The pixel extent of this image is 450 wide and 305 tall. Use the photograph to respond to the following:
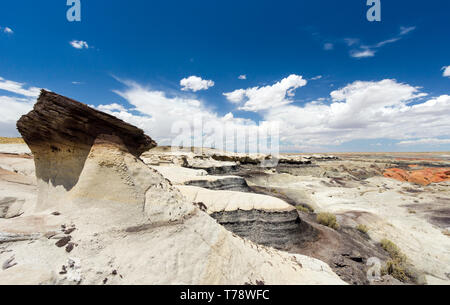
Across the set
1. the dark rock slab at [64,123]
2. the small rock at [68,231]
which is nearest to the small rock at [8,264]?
the small rock at [68,231]

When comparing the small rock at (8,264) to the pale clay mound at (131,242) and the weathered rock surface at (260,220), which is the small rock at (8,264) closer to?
the pale clay mound at (131,242)

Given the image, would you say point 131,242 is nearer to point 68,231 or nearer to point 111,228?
point 111,228

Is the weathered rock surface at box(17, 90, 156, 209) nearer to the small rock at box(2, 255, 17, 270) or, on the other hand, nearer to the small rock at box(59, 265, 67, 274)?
the small rock at box(2, 255, 17, 270)

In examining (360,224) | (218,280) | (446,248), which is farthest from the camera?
(360,224)

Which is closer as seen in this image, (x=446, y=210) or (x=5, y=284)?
(x=5, y=284)

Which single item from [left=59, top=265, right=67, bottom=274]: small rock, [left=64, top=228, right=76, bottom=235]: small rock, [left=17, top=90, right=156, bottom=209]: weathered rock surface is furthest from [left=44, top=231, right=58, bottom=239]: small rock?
[left=17, top=90, right=156, bottom=209]: weathered rock surface

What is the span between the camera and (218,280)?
3566 millimetres

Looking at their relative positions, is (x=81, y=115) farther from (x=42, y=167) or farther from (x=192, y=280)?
(x=192, y=280)

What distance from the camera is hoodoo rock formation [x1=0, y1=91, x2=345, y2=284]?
110 inches

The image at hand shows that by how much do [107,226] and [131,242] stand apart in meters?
0.55

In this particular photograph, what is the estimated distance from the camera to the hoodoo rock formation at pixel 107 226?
2807 millimetres

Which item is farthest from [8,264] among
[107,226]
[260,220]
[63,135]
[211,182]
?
[211,182]
